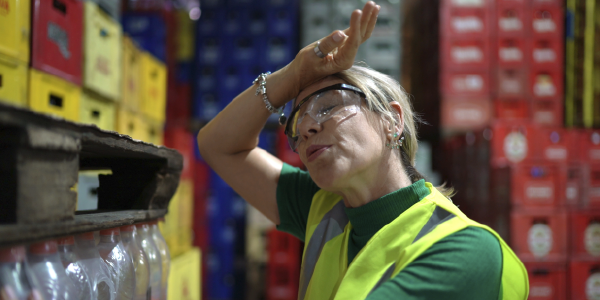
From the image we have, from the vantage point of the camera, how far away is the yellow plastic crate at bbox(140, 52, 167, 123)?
3459mm

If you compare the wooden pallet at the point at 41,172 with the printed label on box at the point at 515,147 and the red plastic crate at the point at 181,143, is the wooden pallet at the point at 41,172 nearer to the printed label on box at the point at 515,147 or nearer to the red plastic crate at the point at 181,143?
the red plastic crate at the point at 181,143

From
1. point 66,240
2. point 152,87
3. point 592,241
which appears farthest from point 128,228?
point 592,241

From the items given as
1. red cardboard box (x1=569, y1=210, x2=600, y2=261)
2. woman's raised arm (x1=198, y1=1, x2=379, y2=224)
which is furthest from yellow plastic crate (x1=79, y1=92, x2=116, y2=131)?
red cardboard box (x1=569, y1=210, x2=600, y2=261)

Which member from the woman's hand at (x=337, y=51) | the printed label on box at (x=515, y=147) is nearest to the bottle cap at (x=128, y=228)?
the woman's hand at (x=337, y=51)

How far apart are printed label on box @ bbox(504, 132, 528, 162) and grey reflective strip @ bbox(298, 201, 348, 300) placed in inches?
112

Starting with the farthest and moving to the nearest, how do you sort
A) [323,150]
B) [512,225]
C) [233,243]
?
A: [233,243], [512,225], [323,150]

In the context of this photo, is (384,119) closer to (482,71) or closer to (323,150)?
(323,150)

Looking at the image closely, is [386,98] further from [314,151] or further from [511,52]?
[511,52]

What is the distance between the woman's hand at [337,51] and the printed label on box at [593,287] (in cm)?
359

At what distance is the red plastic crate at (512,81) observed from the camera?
4324mm

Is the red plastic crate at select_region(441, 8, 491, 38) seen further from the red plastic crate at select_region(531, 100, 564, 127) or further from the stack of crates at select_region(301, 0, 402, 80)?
the red plastic crate at select_region(531, 100, 564, 127)

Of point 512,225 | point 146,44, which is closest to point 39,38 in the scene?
point 146,44

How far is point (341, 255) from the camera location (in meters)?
1.43

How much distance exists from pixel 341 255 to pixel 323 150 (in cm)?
38
